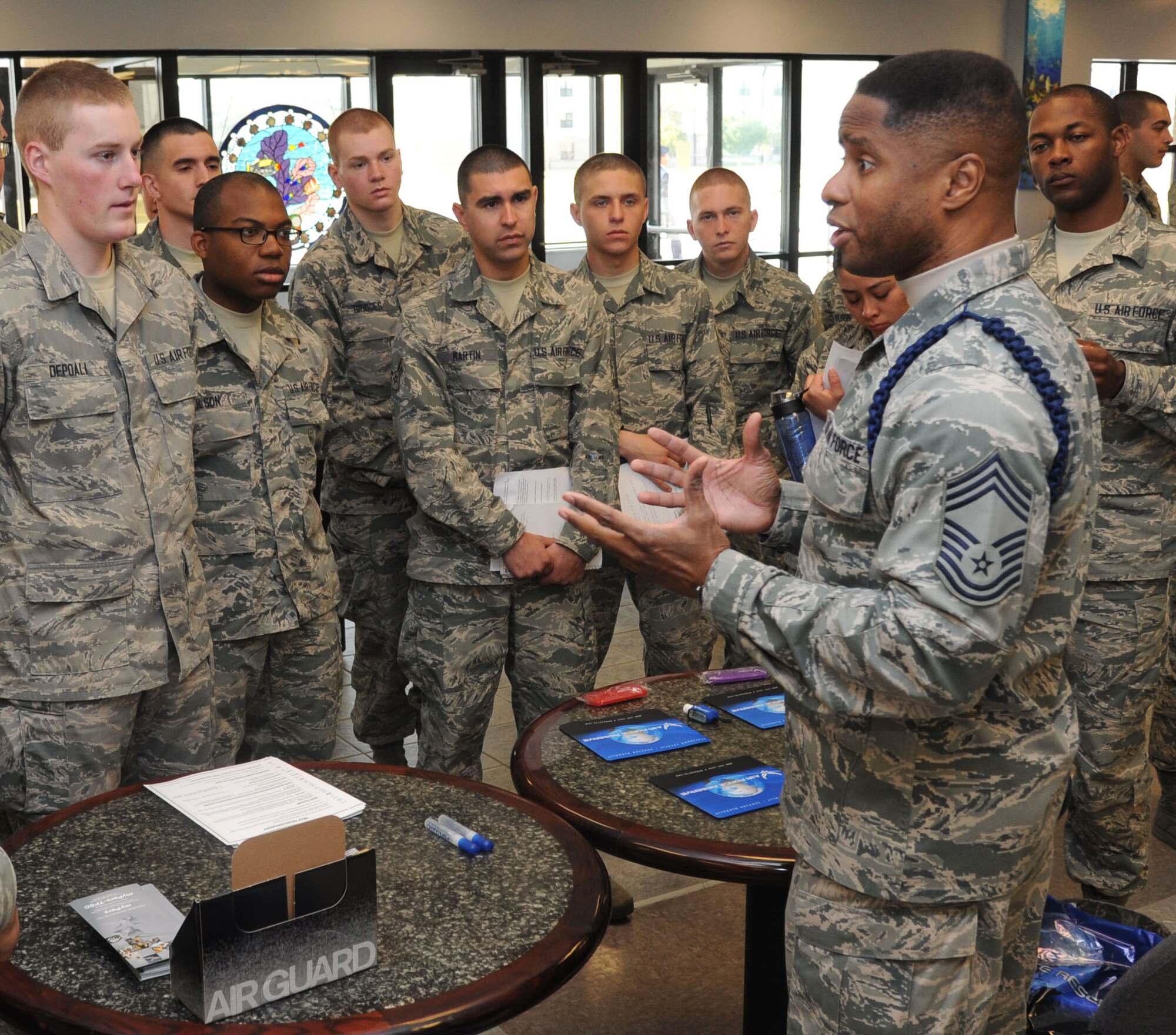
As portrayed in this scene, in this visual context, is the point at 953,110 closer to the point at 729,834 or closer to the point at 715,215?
the point at 729,834

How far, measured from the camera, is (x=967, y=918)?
1.45 meters

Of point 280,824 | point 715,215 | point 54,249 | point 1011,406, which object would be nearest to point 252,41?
point 715,215

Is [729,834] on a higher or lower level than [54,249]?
lower

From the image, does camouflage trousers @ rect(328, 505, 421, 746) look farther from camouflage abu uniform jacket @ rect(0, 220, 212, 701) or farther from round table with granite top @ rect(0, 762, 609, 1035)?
round table with granite top @ rect(0, 762, 609, 1035)

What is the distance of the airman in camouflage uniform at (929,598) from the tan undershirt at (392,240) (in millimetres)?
2643

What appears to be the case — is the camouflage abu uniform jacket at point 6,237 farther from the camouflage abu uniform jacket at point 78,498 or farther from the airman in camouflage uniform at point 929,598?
the airman in camouflage uniform at point 929,598

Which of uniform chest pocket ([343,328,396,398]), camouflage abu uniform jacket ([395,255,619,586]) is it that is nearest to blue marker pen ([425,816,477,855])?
camouflage abu uniform jacket ([395,255,619,586])

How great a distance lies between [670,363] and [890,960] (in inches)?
104

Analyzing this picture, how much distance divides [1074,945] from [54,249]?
7.04 feet

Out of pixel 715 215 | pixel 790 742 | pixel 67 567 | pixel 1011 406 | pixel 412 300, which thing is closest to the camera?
pixel 1011 406

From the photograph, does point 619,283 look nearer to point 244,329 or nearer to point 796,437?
point 244,329

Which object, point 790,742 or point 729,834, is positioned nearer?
point 790,742

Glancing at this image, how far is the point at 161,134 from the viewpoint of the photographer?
402cm

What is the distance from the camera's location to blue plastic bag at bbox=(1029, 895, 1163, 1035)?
188 centimetres
